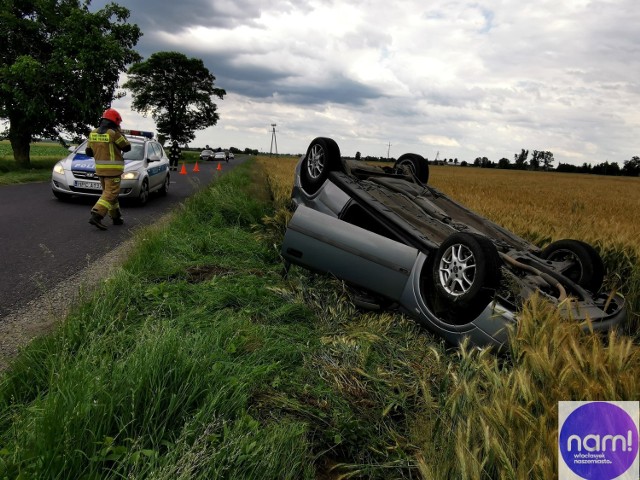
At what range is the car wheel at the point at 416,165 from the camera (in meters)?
6.38

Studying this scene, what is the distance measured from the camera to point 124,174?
30.5 ft

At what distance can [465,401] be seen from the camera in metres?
1.95

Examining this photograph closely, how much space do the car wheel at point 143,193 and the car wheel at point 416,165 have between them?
6123mm

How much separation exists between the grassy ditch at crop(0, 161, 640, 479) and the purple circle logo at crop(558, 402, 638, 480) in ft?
0.18

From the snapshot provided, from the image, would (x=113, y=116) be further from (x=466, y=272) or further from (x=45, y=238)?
(x=466, y=272)

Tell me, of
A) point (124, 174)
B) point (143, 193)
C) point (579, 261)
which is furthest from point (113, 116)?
point (579, 261)

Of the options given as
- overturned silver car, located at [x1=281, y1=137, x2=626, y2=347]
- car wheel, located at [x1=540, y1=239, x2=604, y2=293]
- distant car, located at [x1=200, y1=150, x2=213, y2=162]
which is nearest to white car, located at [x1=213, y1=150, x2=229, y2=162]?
distant car, located at [x1=200, y1=150, x2=213, y2=162]

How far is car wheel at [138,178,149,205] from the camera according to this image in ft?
32.1

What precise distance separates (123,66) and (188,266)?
Answer: 1715cm

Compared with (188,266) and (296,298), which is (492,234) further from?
(188,266)

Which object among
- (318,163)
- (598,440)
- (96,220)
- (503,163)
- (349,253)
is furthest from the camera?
(503,163)

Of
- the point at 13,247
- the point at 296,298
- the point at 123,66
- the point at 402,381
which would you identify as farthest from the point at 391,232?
the point at 123,66

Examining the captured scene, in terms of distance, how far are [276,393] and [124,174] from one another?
825cm

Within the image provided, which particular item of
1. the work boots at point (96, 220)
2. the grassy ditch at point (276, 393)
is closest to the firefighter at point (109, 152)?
the work boots at point (96, 220)
